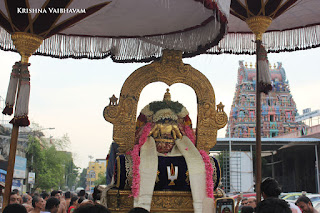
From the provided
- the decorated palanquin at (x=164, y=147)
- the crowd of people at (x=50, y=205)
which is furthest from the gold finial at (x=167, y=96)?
the crowd of people at (x=50, y=205)

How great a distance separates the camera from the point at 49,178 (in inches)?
1336

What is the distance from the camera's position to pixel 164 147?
16.1 ft

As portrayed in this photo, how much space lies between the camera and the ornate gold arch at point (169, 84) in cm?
493

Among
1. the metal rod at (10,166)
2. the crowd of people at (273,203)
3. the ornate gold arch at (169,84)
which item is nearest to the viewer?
the crowd of people at (273,203)

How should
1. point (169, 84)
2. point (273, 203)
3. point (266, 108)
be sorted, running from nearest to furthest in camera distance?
point (273, 203) < point (169, 84) < point (266, 108)

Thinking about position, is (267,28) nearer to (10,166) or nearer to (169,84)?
(169,84)

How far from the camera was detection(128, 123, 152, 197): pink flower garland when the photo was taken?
439 centimetres

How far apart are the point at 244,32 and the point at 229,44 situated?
11.9 inches

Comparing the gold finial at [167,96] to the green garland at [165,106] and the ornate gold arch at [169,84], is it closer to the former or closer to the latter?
the green garland at [165,106]

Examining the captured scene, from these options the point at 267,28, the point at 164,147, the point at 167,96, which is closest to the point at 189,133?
the point at 164,147

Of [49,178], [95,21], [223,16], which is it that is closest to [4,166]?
[49,178]

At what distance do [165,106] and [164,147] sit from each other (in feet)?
1.89

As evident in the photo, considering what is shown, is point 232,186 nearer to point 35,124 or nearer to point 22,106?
point 22,106

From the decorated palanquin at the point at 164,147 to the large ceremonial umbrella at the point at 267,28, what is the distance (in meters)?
0.69
